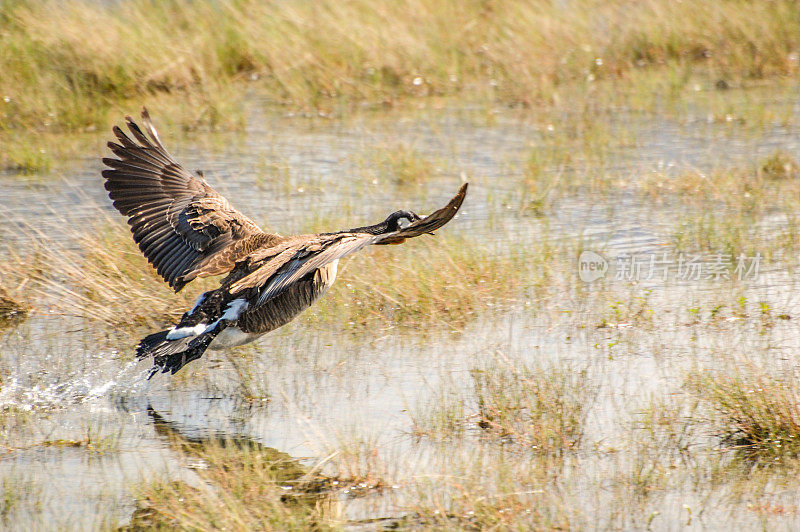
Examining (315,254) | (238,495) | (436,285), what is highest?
(436,285)

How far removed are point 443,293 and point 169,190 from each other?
1953 millimetres

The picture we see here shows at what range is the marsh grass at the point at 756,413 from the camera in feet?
14.9

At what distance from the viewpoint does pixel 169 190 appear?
6.32 metres

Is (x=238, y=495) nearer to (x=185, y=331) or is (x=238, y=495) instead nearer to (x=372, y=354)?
(x=185, y=331)

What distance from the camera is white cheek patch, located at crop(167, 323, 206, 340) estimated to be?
5004 mm

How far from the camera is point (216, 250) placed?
5.92 meters

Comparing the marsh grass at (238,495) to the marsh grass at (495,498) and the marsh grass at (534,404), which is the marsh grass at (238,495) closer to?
the marsh grass at (495,498)

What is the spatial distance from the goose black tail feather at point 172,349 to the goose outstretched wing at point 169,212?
70cm

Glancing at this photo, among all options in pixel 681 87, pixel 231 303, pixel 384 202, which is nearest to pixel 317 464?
pixel 231 303

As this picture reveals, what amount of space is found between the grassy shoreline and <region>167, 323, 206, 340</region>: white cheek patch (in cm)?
570

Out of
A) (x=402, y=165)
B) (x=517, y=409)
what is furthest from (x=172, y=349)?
(x=402, y=165)

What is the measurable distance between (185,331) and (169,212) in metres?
1.33

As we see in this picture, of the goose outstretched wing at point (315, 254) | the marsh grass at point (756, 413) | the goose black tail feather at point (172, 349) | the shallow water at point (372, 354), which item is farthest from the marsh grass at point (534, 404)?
the goose black tail feather at point (172, 349)

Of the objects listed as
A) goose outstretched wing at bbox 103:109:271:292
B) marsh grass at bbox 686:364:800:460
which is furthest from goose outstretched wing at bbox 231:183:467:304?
marsh grass at bbox 686:364:800:460
